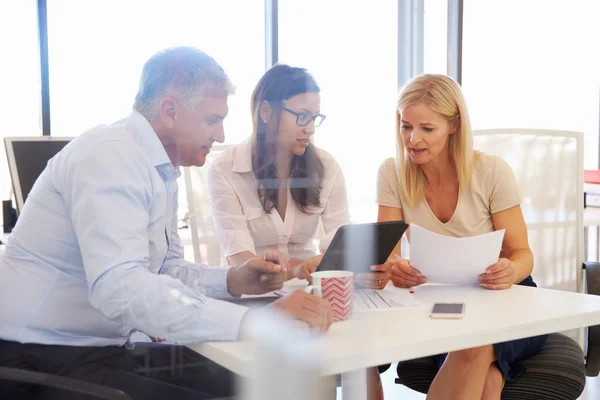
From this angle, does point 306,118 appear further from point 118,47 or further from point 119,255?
point 119,255

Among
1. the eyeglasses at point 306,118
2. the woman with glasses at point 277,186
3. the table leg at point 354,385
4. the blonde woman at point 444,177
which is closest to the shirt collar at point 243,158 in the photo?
the woman with glasses at point 277,186

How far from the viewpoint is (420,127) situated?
1163mm

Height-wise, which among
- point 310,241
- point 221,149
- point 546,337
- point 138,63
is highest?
point 138,63

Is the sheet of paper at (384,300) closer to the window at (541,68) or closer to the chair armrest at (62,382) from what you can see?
the chair armrest at (62,382)

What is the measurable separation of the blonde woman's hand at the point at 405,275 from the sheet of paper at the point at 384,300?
0.02 meters

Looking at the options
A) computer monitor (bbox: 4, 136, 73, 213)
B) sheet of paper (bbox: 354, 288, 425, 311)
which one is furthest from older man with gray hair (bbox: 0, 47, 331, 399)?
computer monitor (bbox: 4, 136, 73, 213)

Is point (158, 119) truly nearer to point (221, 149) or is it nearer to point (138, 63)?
point (138, 63)

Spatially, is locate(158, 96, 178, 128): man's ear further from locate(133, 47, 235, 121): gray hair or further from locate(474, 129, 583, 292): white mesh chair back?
locate(474, 129, 583, 292): white mesh chair back

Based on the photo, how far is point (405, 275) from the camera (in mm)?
975

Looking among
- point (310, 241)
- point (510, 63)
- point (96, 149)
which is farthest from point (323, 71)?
point (510, 63)

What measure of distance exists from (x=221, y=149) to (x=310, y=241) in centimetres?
24

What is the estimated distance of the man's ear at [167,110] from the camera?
2.63ft

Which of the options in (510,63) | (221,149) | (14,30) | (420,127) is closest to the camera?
(14,30)

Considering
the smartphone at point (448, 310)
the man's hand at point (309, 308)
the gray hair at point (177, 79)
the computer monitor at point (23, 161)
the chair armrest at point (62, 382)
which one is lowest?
the chair armrest at point (62, 382)
